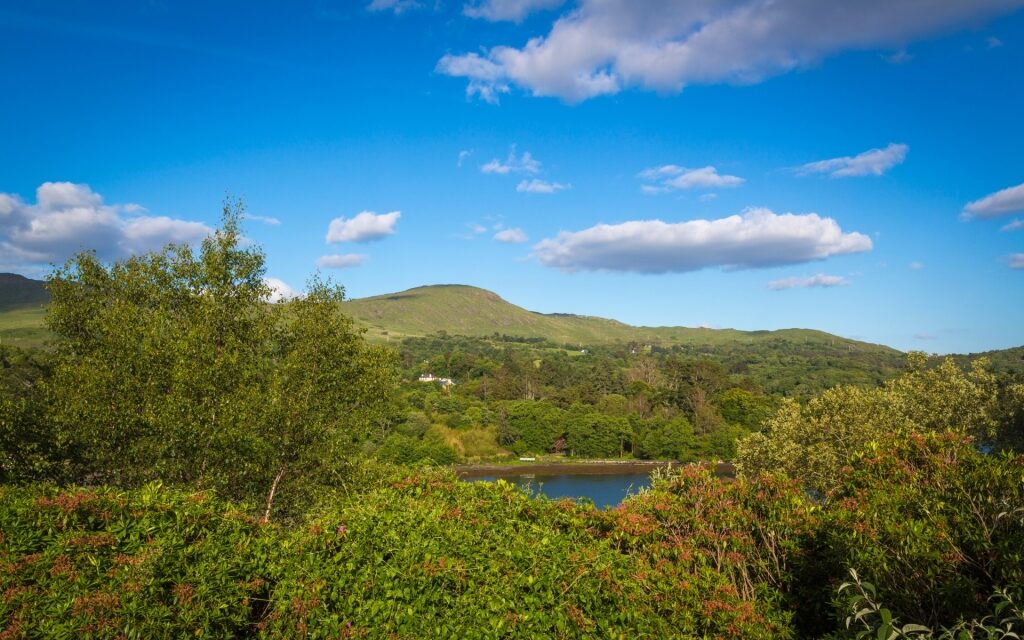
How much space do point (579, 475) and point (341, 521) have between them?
7941 centimetres

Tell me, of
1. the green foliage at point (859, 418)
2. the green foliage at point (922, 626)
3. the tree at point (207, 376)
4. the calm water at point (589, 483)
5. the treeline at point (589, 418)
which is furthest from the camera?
the treeline at point (589, 418)

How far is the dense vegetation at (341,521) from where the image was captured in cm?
617

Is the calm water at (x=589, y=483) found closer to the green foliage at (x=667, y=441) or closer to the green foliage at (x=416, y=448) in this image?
the green foliage at (x=416, y=448)

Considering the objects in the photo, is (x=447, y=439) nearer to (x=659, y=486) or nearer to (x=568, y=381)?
(x=568, y=381)

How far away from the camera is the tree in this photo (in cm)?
1287

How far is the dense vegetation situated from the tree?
0.21ft

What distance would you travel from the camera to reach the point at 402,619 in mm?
6141

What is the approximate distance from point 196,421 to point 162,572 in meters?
7.36

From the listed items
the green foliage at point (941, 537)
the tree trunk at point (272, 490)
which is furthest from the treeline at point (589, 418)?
the green foliage at point (941, 537)

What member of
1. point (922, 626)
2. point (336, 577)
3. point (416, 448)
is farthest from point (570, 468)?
point (922, 626)

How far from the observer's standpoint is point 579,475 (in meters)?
83.6

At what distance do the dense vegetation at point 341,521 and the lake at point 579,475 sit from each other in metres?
56.8

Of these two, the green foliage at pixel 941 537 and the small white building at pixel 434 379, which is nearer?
the green foliage at pixel 941 537

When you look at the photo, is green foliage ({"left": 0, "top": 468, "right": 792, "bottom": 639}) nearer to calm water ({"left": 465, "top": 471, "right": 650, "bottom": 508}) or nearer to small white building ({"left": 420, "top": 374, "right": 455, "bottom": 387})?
calm water ({"left": 465, "top": 471, "right": 650, "bottom": 508})
